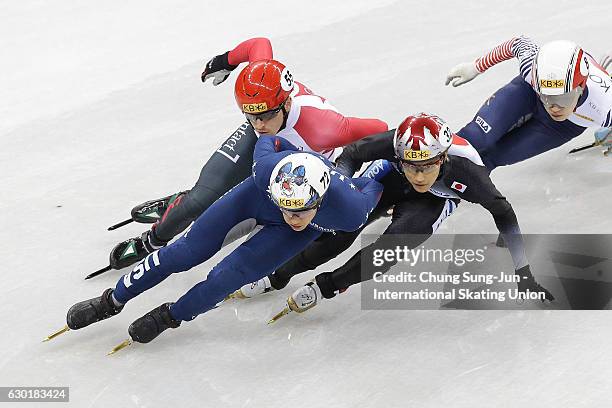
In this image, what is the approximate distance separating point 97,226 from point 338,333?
84.2 inches

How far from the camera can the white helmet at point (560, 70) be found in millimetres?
5156

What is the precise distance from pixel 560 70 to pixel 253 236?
2022 mm

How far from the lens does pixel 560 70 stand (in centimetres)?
515

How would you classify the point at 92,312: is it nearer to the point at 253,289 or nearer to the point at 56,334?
the point at 56,334

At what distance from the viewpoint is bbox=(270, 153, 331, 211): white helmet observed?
428cm

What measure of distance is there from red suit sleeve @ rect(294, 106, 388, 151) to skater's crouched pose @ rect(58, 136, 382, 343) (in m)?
0.36

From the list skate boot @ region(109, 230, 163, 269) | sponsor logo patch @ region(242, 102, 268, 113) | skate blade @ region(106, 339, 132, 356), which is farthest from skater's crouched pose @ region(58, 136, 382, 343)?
skate boot @ region(109, 230, 163, 269)

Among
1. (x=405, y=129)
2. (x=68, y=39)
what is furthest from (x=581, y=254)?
(x=68, y=39)

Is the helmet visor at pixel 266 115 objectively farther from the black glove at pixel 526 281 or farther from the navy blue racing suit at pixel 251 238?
the black glove at pixel 526 281

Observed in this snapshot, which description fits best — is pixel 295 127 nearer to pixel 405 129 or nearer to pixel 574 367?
pixel 405 129

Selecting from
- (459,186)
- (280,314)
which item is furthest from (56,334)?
(459,186)

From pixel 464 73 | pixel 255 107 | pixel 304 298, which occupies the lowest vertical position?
pixel 304 298

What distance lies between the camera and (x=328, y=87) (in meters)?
7.89

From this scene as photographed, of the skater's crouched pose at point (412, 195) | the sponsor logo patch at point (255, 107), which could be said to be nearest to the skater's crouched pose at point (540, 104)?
the skater's crouched pose at point (412, 195)
